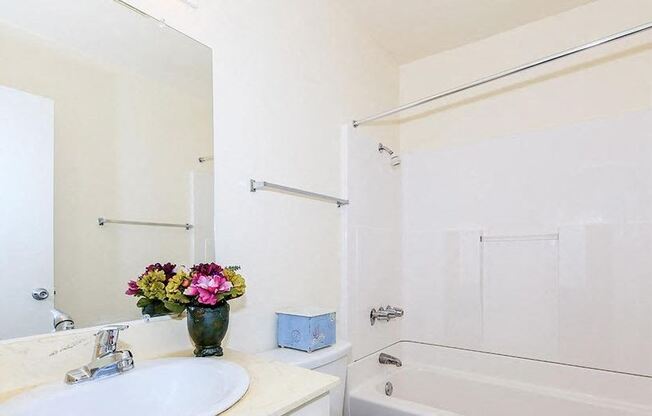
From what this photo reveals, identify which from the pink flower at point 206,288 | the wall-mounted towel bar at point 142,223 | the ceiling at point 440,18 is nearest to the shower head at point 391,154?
the ceiling at point 440,18

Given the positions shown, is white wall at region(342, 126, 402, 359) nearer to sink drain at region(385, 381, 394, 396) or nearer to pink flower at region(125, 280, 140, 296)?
sink drain at region(385, 381, 394, 396)

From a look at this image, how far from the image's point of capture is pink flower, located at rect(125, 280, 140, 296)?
1.18 m

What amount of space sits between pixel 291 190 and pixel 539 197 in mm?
1465

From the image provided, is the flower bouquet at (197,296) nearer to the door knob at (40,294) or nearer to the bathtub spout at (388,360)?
the door knob at (40,294)

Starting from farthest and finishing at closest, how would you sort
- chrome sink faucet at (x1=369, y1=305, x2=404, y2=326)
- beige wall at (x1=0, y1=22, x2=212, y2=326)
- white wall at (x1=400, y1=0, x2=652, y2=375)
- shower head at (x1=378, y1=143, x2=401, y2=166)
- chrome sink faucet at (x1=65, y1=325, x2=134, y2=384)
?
1. shower head at (x1=378, y1=143, x2=401, y2=166)
2. chrome sink faucet at (x1=369, y1=305, x2=404, y2=326)
3. white wall at (x1=400, y1=0, x2=652, y2=375)
4. beige wall at (x1=0, y1=22, x2=212, y2=326)
5. chrome sink faucet at (x1=65, y1=325, x2=134, y2=384)

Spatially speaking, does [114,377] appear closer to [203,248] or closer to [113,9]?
[203,248]

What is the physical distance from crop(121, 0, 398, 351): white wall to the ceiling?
0.60 feet

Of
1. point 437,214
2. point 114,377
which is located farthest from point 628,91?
point 114,377

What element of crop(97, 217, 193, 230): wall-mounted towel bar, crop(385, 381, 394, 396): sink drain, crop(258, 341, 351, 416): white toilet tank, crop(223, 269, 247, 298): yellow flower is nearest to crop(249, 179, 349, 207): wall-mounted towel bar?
crop(97, 217, 193, 230): wall-mounted towel bar

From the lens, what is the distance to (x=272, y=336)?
5.35ft

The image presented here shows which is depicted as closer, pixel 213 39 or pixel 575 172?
pixel 213 39

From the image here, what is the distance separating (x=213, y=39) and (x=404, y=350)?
2174 mm

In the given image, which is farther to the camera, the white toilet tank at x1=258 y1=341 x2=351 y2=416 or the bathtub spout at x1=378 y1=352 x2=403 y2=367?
the bathtub spout at x1=378 y1=352 x2=403 y2=367

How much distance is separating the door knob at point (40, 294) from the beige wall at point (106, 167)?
0.03 metres
